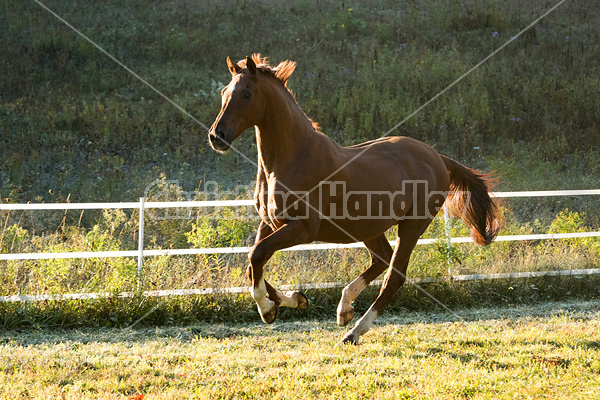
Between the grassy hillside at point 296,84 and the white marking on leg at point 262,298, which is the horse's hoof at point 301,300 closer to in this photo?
the white marking on leg at point 262,298

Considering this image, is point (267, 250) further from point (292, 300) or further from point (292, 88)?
point (292, 88)

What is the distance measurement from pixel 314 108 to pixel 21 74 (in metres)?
→ 8.62

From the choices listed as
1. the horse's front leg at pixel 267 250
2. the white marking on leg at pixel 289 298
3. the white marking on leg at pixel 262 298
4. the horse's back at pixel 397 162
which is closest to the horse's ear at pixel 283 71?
the horse's back at pixel 397 162

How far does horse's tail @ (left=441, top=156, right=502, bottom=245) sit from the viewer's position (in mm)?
6973

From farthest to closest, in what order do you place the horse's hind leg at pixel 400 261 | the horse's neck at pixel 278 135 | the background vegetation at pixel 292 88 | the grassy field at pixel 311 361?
1. the background vegetation at pixel 292 88
2. the horse's hind leg at pixel 400 261
3. the horse's neck at pixel 278 135
4. the grassy field at pixel 311 361

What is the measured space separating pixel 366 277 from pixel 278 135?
68.1 inches

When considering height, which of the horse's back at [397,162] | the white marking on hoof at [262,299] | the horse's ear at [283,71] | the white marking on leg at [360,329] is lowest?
the white marking on leg at [360,329]

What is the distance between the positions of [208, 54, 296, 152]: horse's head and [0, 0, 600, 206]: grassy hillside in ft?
29.1

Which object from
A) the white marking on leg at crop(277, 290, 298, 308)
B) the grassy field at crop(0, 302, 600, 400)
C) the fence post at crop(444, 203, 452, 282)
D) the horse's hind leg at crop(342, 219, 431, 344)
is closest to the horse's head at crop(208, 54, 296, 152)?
the white marking on leg at crop(277, 290, 298, 308)

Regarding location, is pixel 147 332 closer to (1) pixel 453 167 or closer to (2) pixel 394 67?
(1) pixel 453 167

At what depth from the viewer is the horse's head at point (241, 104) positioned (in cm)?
467

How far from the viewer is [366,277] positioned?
19.7ft

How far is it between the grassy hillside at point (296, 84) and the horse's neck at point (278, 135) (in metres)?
8.76

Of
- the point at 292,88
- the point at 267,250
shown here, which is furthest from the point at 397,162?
the point at 292,88
